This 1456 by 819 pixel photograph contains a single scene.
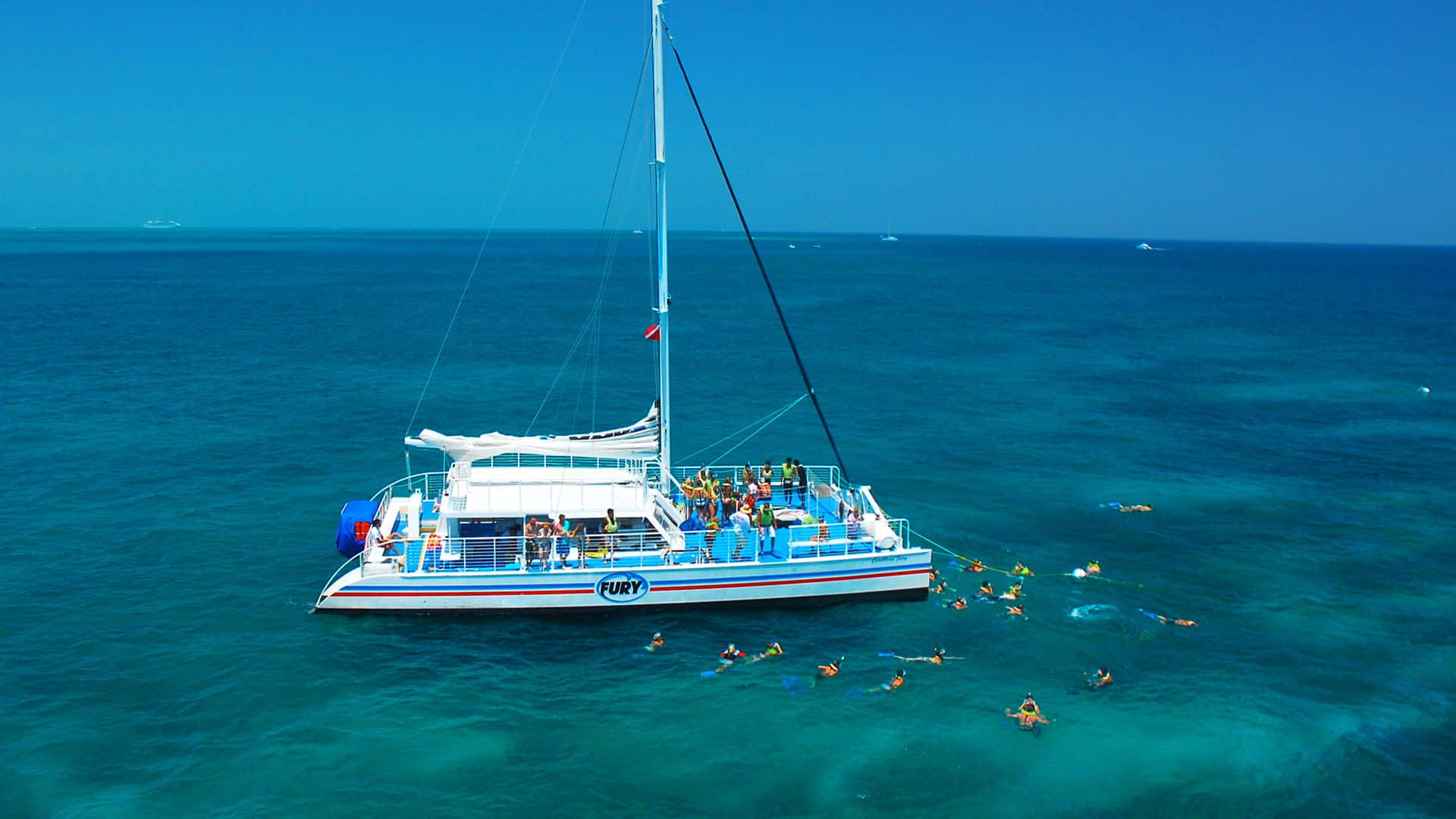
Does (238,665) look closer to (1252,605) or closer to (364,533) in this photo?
(364,533)

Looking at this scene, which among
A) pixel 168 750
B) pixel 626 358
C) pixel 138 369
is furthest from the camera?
pixel 626 358

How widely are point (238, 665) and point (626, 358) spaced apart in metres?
55.3

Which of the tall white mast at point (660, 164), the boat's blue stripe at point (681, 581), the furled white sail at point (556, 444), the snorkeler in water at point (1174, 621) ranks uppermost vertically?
the tall white mast at point (660, 164)

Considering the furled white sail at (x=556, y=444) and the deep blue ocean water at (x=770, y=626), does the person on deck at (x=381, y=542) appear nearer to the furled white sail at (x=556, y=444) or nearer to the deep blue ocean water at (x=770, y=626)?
the deep blue ocean water at (x=770, y=626)

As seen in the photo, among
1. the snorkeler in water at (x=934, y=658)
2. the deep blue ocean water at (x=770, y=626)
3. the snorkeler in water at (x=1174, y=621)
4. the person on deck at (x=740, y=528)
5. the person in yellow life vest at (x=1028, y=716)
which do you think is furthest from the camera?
the person on deck at (x=740, y=528)

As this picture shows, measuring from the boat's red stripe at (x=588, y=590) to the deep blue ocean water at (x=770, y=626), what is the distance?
1032 mm

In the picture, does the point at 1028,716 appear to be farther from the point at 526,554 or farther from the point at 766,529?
the point at 526,554

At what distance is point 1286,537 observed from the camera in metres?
40.1

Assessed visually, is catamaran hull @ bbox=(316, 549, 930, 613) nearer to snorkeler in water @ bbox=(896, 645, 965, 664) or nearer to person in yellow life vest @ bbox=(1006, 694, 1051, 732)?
snorkeler in water @ bbox=(896, 645, 965, 664)

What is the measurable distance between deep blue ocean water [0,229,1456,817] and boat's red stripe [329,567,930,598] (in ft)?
3.39

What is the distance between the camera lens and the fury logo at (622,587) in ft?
102

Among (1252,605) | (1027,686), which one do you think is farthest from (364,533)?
(1252,605)

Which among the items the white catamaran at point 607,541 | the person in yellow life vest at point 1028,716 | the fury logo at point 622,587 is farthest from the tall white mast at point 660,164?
the person in yellow life vest at point 1028,716

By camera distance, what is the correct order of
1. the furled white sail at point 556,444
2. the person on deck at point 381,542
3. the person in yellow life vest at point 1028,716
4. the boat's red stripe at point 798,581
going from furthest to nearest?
1. the furled white sail at point 556,444
2. the boat's red stripe at point 798,581
3. the person on deck at point 381,542
4. the person in yellow life vest at point 1028,716
